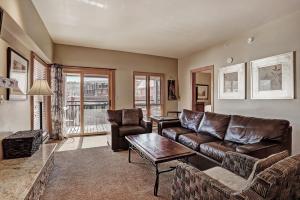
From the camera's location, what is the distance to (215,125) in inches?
129

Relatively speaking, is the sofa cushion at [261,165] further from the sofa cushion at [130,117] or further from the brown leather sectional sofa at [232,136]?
the sofa cushion at [130,117]

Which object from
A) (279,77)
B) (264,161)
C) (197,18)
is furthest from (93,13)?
(279,77)

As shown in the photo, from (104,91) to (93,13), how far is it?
113 inches

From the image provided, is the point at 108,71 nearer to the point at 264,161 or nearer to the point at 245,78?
the point at 245,78

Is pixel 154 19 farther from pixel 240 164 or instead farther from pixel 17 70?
pixel 240 164

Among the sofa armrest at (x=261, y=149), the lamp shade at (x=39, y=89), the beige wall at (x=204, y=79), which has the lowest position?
the sofa armrest at (x=261, y=149)

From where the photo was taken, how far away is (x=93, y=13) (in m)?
3.08

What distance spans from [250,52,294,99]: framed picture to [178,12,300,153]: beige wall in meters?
0.10

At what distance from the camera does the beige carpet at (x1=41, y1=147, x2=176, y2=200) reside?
213 centimetres

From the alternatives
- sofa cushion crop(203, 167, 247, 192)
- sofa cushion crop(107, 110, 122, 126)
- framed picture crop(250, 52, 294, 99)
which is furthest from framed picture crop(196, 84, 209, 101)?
sofa cushion crop(203, 167, 247, 192)

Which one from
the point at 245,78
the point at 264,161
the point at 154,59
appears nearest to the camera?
the point at 264,161

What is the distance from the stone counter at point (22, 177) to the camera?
144 centimetres

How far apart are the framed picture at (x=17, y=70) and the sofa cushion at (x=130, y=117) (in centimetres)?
220

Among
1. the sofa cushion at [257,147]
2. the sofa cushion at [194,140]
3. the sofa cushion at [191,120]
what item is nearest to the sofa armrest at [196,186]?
the sofa cushion at [257,147]
